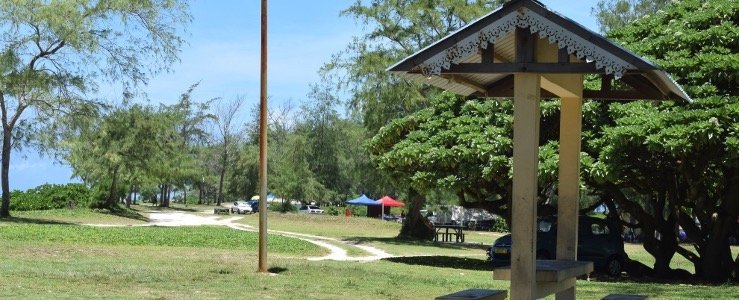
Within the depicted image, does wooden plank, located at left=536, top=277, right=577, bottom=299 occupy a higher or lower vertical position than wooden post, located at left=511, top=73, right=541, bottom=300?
lower

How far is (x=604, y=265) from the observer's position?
85.9 feet

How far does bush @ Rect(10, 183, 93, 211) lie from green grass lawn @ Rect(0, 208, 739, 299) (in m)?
24.2

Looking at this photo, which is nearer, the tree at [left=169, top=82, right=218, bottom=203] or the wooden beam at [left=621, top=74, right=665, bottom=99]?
Result: the wooden beam at [left=621, top=74, right=665, bottom=99]

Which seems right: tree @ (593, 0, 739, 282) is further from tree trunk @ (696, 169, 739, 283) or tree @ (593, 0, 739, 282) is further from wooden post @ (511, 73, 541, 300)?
wooden post @ (511, 73, 541, 300)

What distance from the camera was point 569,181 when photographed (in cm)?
1064

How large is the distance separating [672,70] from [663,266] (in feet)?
19.1

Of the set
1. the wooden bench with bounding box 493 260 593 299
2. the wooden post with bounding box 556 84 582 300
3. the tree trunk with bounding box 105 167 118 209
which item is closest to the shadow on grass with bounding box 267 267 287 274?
the wooden post with bounding box 556 84 582 300

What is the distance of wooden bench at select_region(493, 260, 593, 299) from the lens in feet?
29.8

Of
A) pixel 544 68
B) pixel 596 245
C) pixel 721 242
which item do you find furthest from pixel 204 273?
pixel 721 242

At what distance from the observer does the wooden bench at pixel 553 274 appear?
29.8 feet

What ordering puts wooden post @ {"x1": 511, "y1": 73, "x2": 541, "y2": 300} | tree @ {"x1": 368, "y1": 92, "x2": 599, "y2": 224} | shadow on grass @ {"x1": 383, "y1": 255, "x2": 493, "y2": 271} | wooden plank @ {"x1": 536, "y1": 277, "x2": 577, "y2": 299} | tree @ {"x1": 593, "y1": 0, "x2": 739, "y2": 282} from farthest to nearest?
shadow on grass @ {"x1": 383, "y1": 255, "x2": 493, "y2": 271} → tree @ {"x1": 368, "y1": 92, "x2": 599, "y2": 224} → tree @ {"x1": 593, "y1": 0, "x2": 739, "y2": 282} → wooden plank @ {"x1": 536, "y1": 277, "x2": 577, "y2": 299} → wooden post @ {"x1": 511, "y1": 73, "x2": 541, "y2": 300}

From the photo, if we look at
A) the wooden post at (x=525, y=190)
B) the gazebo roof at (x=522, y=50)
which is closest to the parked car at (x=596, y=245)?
the gazebo roof at (x=522, y=50)

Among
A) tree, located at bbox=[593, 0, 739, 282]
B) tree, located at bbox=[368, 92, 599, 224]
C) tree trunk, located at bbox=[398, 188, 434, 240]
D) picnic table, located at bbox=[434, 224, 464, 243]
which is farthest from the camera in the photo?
tree trunk, located at bbox=[398, 188, 434, 240]

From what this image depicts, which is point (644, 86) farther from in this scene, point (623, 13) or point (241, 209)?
point (241, 209)
